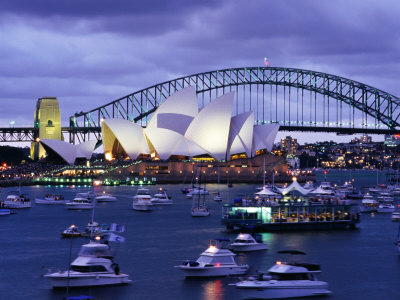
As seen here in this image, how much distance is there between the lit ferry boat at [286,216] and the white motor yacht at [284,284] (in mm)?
20177

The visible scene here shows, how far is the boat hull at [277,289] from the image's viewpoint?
30.2 metres

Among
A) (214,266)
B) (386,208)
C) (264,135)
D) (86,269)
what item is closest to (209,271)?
(214,266)

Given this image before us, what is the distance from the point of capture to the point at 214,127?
4788 inches

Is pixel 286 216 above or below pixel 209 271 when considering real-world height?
above

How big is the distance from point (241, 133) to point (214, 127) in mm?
6006

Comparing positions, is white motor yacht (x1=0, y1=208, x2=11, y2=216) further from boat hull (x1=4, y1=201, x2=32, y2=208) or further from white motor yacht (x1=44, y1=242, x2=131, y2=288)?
white motor yacht (x1=44, y1=242, x2=131, y2=288)

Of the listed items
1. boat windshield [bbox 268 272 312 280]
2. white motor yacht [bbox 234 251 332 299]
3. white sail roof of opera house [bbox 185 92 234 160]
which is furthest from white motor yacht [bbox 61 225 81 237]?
white sail roof of opera house [bbox 185 92 234 160]

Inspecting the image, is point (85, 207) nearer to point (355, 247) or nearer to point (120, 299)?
point (355, 247)

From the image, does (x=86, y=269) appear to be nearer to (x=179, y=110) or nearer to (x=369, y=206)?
(x=369, y=206)

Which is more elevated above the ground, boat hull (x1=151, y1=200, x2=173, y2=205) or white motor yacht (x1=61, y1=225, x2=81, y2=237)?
boat hull (x1=151, y1=200, x2=173, y2=205)

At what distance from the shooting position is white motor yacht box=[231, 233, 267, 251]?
43.7 metres

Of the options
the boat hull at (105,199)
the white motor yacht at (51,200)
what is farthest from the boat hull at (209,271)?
the boat hull at (105,199)

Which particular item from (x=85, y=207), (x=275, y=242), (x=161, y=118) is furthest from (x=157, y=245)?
(x=161, y=118)

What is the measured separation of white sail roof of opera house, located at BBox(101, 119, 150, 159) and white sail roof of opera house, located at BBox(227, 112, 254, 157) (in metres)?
15.5
